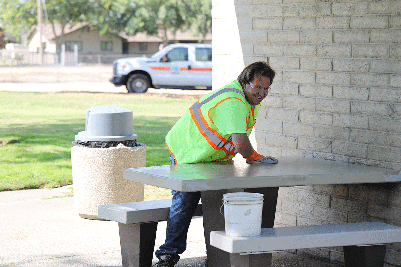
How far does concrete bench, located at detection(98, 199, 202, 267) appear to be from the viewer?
5203 millimetres

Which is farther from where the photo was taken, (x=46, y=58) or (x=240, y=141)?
(x=46, y=58)

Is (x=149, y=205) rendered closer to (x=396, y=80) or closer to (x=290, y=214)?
(x=290, y=214)

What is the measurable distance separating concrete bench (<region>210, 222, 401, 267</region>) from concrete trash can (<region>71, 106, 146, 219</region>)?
3161mm

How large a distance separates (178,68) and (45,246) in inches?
804

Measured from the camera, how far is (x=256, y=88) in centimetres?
495

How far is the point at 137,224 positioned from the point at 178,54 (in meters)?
21.5

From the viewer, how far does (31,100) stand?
23625 millimetres

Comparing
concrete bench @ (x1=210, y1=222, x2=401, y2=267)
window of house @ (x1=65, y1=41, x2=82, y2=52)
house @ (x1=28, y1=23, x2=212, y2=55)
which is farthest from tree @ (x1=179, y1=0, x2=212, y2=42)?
concrete bench @ (x1=210, y1=222, x2=401, y2=267)

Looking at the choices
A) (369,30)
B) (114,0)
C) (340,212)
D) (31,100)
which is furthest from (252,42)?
(114,0)

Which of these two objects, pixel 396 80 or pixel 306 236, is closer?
pixel 306 236

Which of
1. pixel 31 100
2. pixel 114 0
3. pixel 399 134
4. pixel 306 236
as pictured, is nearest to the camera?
pixel 306 236

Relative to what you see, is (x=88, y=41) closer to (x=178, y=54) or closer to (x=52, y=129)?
(x=178, y=54)

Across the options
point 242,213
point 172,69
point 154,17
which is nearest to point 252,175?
point 242,213

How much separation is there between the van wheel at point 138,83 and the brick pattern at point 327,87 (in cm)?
2036
